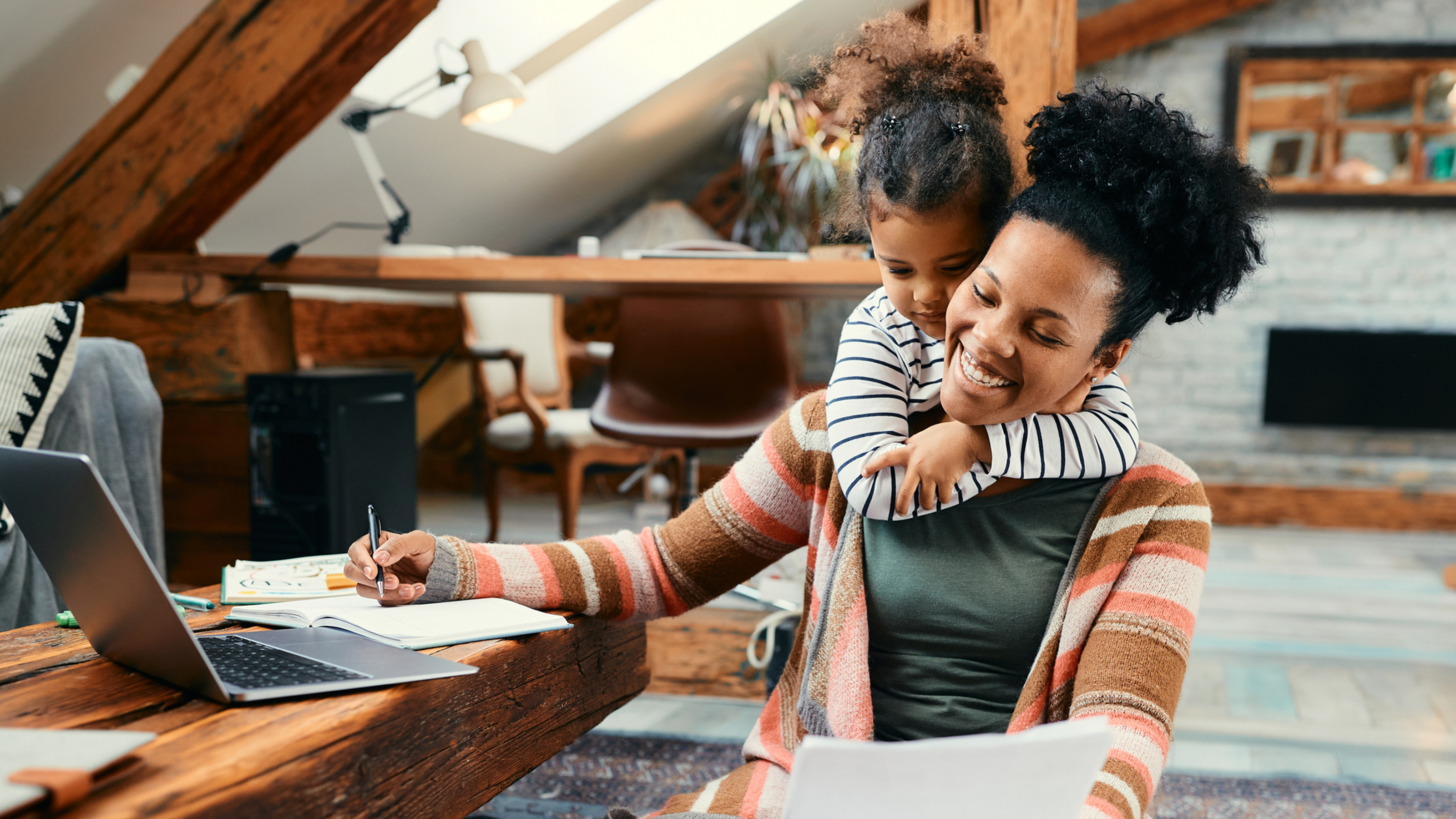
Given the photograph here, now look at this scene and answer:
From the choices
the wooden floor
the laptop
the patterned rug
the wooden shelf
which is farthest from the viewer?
the wooden shelf

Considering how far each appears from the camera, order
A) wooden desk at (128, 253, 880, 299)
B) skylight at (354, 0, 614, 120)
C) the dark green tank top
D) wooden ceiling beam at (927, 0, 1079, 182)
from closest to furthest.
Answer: the dark green tank top
wooden ceiling beam at (927, 0, 1079, 182)
wooden desk at (128, 253, 880, 299)
skylight at (354, 0, 614, 120)

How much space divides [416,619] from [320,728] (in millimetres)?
218

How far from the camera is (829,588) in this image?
86 cm

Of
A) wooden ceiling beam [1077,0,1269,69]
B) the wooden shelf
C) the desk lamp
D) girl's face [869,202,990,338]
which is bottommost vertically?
girl's face [869,202,990,338]

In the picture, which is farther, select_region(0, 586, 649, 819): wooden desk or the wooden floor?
the wooden floor

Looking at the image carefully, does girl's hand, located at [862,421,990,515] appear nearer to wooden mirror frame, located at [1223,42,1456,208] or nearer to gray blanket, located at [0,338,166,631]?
gray blanket, located at [0,338,166,631]

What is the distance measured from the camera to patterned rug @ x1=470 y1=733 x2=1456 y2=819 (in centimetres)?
163

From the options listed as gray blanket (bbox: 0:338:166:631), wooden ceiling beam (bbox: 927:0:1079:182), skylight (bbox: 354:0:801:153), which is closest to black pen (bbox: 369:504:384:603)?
gray blanket (bbox: 0:338:166:631)

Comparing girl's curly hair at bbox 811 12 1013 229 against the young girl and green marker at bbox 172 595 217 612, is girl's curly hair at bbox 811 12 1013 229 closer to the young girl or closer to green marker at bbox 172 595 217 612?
the young girl

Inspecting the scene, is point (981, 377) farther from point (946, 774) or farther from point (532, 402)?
point (532, 402)

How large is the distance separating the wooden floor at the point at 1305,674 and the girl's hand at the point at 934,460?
1333 mm

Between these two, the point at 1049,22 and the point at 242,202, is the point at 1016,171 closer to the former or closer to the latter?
the point at 1049,22

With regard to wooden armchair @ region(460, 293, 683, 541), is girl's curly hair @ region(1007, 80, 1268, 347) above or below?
above

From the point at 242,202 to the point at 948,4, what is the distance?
2128 mm
